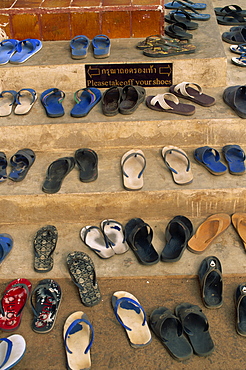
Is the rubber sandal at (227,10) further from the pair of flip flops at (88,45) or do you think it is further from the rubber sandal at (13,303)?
the rubber sandal at (13,303)

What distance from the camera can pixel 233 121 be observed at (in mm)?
3836

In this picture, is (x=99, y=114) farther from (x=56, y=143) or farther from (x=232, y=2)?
(x=232, y=2)

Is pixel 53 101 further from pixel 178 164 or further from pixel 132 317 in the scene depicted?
pixel 132 317

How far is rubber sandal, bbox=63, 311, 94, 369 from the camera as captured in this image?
2.67m

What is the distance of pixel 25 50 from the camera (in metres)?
4.51

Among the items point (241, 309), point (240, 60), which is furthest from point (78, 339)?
point (240, 60)

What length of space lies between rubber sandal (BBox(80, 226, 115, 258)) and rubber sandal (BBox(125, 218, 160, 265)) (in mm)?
172

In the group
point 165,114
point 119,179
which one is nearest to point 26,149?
point 119,179

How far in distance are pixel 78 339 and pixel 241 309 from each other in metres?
1.12

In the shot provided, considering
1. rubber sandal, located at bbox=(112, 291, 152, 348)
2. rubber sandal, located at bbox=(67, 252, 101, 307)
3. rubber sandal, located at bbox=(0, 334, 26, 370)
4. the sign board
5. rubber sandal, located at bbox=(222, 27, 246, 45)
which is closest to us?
rubber sandal, located at bbox=(0, 334, 26, 370)

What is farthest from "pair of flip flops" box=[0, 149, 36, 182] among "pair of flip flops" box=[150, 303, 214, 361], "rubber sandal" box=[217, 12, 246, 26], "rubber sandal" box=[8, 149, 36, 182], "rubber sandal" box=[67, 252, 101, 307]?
"rubber sandal" box=[217, 12, 246, 26]

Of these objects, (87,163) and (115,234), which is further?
(87,163)

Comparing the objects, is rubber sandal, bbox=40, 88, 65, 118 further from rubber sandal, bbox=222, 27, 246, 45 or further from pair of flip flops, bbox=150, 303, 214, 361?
rubber sandal, bbox=222, 27, 246, 45

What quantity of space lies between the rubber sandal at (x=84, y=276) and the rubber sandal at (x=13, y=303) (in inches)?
13.5
